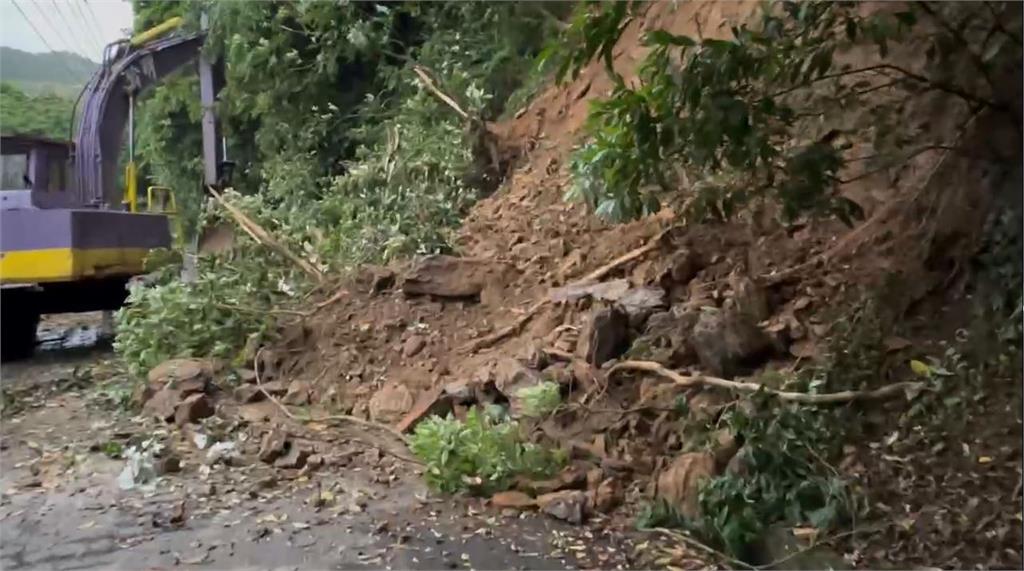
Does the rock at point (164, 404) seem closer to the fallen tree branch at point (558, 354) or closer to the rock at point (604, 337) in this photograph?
the fallen tree branch at point (558, 354)

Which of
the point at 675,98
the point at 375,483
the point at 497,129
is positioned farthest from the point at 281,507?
the point at 497,129

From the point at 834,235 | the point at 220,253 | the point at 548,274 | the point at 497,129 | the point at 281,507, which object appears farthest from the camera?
the point at 497,129

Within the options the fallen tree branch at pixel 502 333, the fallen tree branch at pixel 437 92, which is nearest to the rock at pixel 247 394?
the fallen tree branch at pixel 502 333

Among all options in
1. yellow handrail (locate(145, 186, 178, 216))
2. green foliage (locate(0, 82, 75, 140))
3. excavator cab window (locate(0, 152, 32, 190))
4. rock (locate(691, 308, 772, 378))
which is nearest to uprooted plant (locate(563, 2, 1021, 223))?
rock (locate(691, 308, 772, 378))

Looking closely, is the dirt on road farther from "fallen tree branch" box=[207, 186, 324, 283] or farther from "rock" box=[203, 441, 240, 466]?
"fallen tree branch" box=[207, 186, 324, 283]

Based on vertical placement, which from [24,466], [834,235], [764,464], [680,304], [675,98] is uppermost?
[675,98]

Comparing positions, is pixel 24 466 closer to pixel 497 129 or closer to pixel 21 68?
pixel 21 68

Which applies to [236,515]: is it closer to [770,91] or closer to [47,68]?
[770,91]

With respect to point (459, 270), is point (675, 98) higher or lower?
higher

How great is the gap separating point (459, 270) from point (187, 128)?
13.7 ft

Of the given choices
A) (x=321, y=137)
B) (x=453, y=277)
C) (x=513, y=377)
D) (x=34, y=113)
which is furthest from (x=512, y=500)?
(x=321, y=137)

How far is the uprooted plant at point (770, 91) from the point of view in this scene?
2.38 meters

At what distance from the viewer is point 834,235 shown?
11.4 ft

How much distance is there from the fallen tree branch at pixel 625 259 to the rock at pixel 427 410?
0.83m
